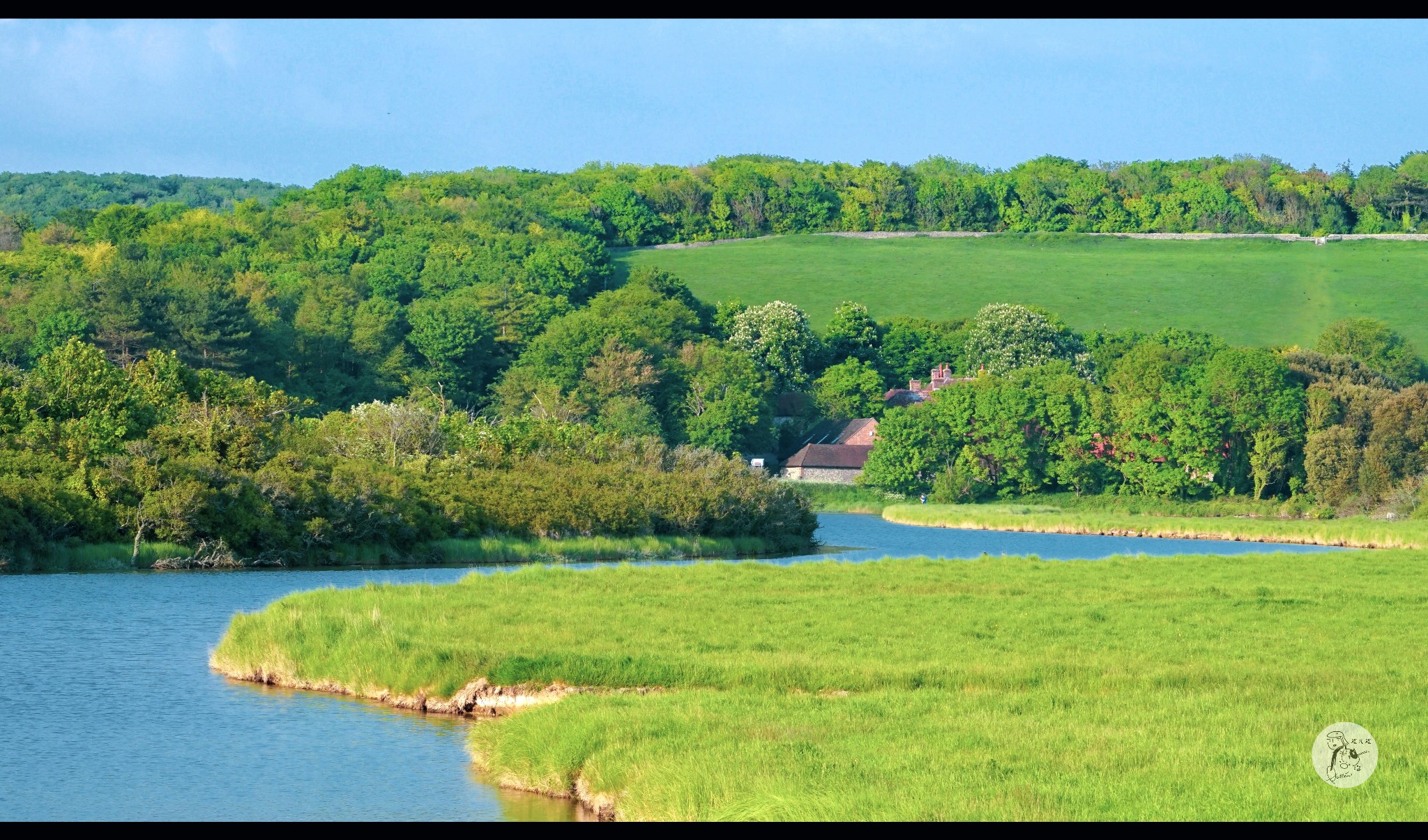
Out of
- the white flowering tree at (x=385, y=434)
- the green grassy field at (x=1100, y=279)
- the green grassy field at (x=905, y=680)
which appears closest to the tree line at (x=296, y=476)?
the white flowering tree at (x=385, y=434)

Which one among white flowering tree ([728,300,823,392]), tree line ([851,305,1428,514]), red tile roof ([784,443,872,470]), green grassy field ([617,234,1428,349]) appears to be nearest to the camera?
tree line ([851,305,1428,514])

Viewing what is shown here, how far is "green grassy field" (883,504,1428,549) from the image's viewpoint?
216 feet

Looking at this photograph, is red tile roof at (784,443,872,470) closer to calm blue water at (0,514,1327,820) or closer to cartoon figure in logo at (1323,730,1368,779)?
calm blue water at (0,514,1327,820)

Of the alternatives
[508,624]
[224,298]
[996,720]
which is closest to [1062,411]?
[224,298]

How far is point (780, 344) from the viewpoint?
13050 cm

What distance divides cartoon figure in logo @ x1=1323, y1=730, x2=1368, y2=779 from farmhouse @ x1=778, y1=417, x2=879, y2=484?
9353 centimetres

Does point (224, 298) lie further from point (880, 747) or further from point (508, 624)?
point (880, 747)

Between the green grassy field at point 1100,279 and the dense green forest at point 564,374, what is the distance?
8037 mm

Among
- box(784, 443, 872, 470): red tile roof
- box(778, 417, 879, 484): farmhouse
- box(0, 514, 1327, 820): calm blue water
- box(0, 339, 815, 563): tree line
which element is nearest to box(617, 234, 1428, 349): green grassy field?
box(778, 417, 879, 484): farmhouse

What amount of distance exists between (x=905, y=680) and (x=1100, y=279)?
13817cm

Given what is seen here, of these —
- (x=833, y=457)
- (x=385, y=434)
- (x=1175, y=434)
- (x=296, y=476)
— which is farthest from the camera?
(x=833, y=457)

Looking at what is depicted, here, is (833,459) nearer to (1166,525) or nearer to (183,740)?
(1166,525)

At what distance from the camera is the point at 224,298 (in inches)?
3927

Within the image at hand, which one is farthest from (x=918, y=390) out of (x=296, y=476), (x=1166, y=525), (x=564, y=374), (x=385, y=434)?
(x=296, y=476)
